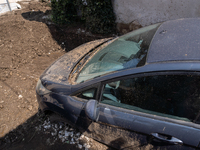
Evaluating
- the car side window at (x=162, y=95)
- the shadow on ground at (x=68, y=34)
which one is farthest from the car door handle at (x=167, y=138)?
the shadow on ground at (x=68, y=34)

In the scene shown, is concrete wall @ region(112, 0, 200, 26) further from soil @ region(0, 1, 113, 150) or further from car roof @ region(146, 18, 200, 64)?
car roof @ region(146, 18, 200, 64)

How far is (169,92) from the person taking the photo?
5.12ft

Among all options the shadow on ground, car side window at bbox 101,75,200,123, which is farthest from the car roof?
the shadow on ground

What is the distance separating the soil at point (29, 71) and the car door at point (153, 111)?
90 centimetres

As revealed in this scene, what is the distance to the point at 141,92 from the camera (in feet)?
5.53

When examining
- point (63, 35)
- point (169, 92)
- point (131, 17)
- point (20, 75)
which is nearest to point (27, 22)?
point (63, 35)

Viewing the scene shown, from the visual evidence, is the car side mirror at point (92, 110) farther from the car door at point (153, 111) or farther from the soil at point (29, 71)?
the soil at point (29, 71)

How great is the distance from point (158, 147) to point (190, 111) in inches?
21.1

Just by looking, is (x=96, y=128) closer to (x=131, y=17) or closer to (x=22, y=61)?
(x=22, y=61)

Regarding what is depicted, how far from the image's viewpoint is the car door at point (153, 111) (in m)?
1.50

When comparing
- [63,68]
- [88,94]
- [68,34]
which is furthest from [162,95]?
[68,34]

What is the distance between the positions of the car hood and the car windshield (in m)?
0.27

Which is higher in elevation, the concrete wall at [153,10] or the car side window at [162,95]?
the concrete wall at [153,10]

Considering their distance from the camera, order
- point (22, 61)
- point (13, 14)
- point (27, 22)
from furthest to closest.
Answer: point (13, 14) < point (27, 22) < point (22, 61)
